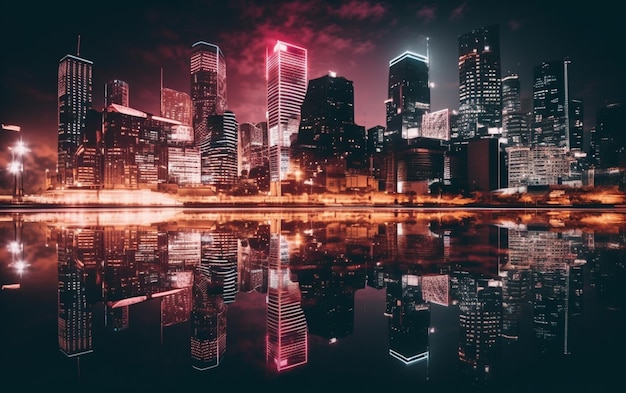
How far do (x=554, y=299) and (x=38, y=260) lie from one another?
15.3 metres

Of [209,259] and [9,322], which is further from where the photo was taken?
[209,259]

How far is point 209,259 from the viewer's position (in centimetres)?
1209

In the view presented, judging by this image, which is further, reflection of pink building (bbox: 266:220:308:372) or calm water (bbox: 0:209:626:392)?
reflection of pink building (bbox: 266:220:308:372)

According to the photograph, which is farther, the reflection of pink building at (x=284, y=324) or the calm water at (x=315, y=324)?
the reflection of pink building at (x=284, y=324)

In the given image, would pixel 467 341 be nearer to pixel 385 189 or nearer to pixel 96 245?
pixel 96 245

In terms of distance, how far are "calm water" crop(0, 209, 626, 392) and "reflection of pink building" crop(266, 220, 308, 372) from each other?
3 cm

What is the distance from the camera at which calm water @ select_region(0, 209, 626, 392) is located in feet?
14.1

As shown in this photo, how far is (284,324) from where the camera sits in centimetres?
609

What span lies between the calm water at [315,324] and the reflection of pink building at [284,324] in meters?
0.03

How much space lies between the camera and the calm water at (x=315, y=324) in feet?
14.1

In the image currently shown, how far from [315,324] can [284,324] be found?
0.54 metres

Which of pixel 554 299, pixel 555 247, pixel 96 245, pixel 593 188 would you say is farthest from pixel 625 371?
pixel 593 188

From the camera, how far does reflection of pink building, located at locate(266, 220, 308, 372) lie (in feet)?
16.0

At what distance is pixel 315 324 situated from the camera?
608 centimetres
